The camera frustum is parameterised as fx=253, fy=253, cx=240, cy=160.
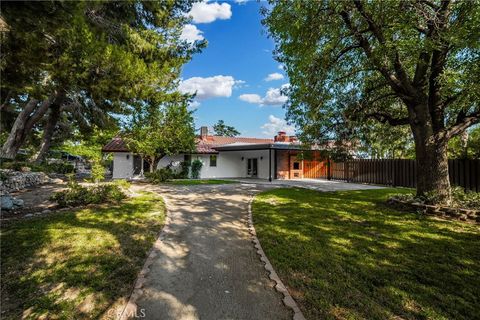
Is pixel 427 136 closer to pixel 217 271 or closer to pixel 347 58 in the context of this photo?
pixel 347 58

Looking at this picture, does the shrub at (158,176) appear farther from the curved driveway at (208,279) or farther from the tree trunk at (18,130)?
the curved driveway at (208,279)

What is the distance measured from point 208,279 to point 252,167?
69.8 ft

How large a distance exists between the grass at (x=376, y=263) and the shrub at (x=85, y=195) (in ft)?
17.6

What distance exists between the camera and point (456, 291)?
11.1 feet

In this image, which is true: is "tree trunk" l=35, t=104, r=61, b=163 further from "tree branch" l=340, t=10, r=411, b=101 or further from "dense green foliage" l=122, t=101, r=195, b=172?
"tree branch" l=340, t=10, r=411, b=101

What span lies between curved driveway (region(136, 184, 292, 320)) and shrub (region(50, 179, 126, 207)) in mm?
3744

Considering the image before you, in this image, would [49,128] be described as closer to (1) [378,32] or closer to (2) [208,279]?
(2) [208,279]

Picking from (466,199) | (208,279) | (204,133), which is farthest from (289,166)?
(208,279)

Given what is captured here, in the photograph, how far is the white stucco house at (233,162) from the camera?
21.7 meters

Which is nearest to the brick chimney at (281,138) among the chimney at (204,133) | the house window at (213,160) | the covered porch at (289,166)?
the covered porch at (289,166)

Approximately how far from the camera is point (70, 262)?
160 inches

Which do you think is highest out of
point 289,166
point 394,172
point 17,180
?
point 289,166

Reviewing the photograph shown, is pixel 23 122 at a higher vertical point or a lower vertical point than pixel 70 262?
higher

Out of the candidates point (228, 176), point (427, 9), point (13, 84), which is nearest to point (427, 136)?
point (427, 9)
